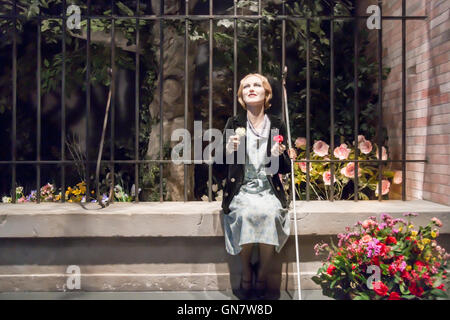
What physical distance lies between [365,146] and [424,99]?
38.0 inches

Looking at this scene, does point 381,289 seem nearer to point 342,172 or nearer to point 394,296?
point 394,296

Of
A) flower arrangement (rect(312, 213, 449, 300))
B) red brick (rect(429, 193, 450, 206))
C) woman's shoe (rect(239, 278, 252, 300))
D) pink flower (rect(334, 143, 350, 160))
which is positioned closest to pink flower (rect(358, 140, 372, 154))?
pink flower (rect(334, 143, 350, 160))

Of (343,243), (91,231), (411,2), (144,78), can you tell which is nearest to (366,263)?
(343,243)

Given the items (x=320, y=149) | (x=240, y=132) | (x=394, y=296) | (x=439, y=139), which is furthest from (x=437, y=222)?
(x=320, y=149)

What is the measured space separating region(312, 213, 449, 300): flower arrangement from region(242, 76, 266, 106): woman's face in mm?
1306

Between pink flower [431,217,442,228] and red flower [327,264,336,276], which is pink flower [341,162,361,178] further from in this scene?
red flower [327,264,336,276]

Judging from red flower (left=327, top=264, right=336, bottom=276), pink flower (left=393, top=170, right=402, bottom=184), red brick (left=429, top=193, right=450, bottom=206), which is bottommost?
red flower (left=327, top=264, right=336, bottom=276)

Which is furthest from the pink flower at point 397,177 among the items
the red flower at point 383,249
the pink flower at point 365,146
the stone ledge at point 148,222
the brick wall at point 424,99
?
the red flower at point 383,249

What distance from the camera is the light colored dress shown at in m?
3.64

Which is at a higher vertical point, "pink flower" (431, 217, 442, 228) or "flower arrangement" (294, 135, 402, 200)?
"flower arrangement" (294, 135, 402, 200)

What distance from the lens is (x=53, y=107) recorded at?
7.25 meters

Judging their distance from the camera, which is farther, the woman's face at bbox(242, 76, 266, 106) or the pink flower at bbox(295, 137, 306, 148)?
A: the pink flower at bbox(295, 137, 306, 148)

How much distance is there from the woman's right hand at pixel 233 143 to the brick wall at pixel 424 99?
1.88 metres

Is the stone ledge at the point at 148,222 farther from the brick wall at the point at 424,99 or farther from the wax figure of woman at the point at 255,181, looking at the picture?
the brick wall at the point at 424,99
